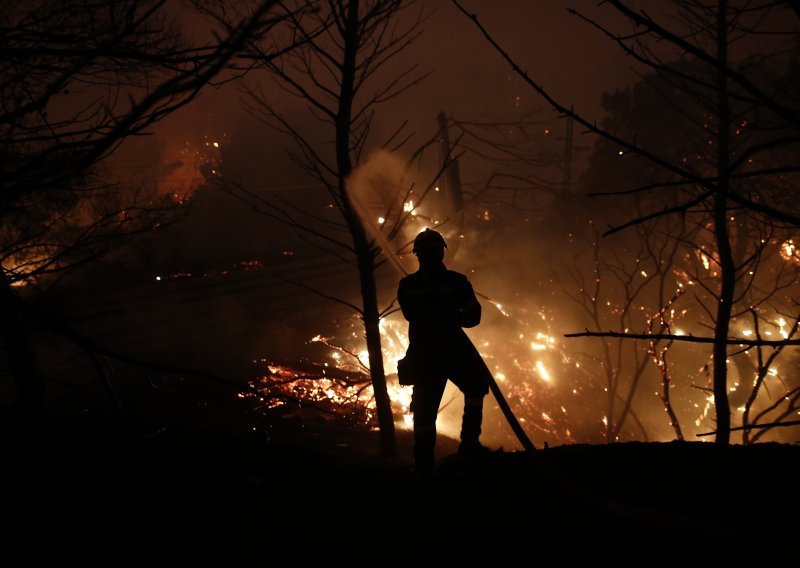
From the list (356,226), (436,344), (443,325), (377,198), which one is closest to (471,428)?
(436,344)

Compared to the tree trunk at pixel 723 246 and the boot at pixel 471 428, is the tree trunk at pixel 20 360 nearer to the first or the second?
the boot at pixel 471 428

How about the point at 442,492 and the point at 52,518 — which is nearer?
the point at 52,518

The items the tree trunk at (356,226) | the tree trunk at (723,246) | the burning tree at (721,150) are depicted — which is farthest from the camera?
the tree trunk at (723,246)

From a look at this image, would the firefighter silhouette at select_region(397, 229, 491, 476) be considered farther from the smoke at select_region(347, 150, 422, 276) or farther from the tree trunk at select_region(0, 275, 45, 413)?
the tree trunk at select_region(0, 275, 45, 413)

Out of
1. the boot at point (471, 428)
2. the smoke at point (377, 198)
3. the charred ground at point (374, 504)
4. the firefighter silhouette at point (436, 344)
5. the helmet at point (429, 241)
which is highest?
the smoke at point (377, 198)

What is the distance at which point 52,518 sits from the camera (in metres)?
2.49

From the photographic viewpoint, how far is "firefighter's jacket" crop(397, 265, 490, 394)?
4090 millimetres

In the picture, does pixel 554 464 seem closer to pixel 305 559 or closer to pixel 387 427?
pixel 305 559

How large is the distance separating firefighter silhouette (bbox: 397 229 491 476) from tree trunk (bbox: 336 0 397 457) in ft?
4.07

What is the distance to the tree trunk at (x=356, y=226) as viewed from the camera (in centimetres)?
500

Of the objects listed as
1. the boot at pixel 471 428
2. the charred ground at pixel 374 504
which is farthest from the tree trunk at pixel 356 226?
the charred ground at pixel 374 504

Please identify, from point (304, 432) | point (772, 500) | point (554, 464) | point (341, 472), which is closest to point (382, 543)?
point (341, 472)

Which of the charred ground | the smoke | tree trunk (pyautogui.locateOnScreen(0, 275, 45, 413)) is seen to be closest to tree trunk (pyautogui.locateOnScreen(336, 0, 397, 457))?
the smoke

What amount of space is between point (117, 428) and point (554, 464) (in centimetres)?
402
